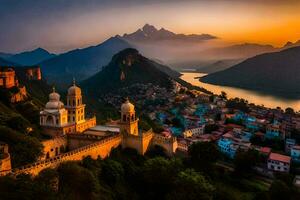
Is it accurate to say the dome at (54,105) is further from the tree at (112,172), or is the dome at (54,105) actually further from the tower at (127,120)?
the tree at (112,172)

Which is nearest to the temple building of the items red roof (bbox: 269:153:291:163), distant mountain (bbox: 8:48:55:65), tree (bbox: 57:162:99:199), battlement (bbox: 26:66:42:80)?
tree (bbox: 57:162:99:199)

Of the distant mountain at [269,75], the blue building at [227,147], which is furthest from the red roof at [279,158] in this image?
the distant mountain at [269,75]

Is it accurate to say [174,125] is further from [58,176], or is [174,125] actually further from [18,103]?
[58,176]

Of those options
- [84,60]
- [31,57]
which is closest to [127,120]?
[84,60]

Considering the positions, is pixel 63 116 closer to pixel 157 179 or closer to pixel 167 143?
pixel 167 143

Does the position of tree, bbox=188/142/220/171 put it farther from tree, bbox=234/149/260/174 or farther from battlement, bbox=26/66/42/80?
battlement, bbox=26/66/42/80

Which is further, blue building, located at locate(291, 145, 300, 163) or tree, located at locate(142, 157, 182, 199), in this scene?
blue building, located at locate(291, 145, 300, 163)

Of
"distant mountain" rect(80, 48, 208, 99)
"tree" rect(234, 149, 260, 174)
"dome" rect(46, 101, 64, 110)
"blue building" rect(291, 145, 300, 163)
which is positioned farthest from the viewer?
"distant mountain" rect(80, 48, 208, 99)
